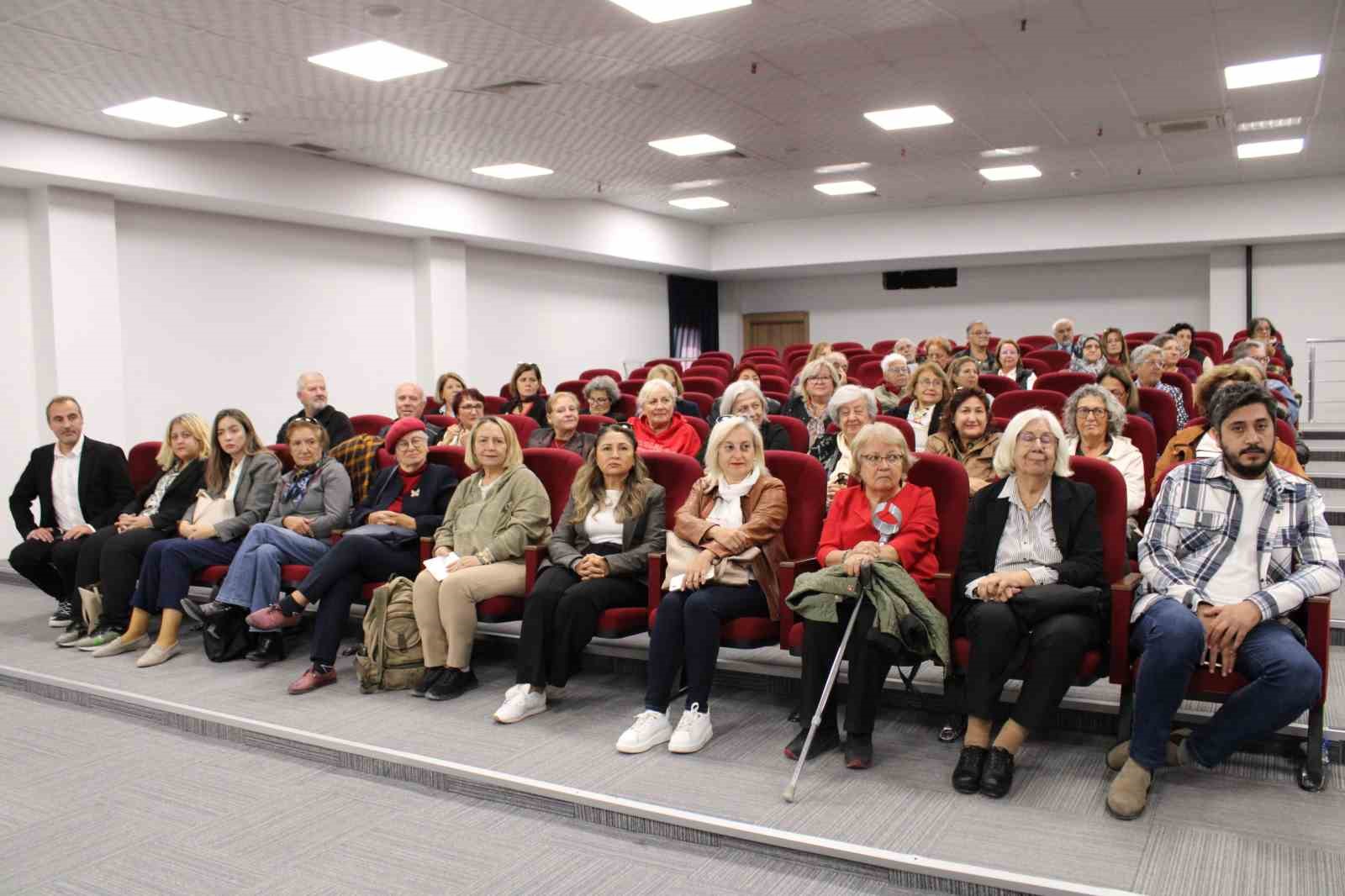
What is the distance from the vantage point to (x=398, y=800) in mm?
3086

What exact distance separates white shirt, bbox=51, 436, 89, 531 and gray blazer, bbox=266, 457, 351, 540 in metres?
1.20

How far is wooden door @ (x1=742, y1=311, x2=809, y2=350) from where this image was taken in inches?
597

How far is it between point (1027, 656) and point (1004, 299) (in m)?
11.6

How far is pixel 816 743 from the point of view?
10.5ft

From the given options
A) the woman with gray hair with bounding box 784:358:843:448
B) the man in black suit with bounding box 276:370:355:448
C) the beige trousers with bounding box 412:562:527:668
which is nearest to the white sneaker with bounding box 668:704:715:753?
the beige trousers with bounding box 412:562:527:668

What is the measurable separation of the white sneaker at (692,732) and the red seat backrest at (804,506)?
64cm

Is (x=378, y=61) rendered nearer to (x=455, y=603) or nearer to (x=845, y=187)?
(x=455, y=603)

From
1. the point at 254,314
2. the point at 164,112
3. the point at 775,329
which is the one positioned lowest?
the point at 254,314

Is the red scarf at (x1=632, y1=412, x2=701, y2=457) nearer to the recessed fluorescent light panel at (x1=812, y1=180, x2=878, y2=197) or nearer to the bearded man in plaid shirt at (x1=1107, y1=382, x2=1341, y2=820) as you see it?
the bearded man in plaid shirt at (x1=1107, y1=382, x2=1341, y2=820)

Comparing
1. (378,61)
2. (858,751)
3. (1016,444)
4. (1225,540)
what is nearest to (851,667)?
(858,751)

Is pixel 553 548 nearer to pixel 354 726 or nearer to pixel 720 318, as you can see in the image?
pixel 354 726

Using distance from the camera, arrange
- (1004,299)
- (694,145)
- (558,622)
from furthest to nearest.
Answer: (1004,299) < (694,145) < (558,622)

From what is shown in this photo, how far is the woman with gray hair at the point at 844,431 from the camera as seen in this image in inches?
167

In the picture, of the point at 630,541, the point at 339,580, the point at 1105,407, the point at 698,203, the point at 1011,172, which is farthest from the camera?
the point at 698,203
